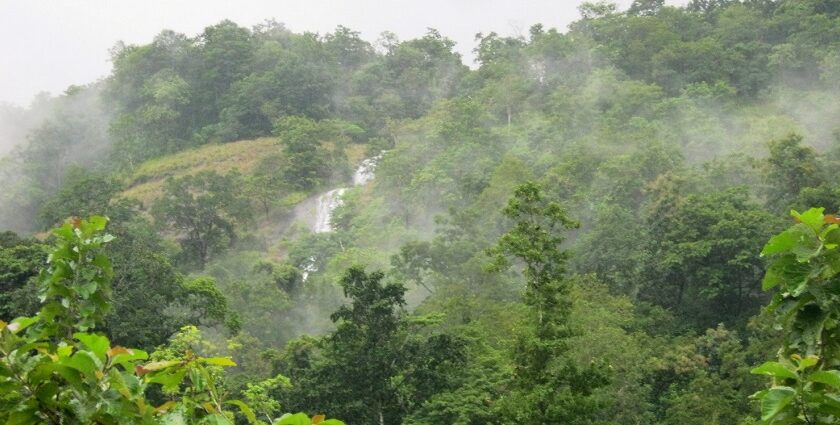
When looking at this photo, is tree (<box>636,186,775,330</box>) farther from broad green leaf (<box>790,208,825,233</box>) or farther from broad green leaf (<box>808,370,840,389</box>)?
broad green leaf (<box>808,370,840,389</box>)

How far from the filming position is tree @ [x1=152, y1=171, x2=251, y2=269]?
36938mm

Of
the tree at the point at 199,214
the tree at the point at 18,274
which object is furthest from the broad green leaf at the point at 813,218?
the tree at the point at 199,214

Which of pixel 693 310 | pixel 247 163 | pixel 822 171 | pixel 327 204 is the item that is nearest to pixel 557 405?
pixel 693 310

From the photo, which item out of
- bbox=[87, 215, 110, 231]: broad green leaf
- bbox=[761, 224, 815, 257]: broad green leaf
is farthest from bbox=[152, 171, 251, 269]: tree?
bbox=[761, 224, 815, 257]: broad green leaf

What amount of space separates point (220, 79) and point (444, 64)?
1359cm

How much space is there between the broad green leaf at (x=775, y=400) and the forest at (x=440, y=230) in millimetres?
20

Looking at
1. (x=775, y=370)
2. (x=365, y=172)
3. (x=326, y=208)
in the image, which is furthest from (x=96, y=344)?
(x=365, y=172)

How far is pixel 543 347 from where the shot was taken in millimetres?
14312

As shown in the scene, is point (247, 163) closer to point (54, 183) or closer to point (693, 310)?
point (54, 183)

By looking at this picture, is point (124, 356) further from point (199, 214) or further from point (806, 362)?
point (199, 214)

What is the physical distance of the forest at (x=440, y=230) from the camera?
14.5ft

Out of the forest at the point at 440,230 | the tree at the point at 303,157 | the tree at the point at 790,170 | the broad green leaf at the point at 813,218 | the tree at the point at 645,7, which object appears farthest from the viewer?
the tree at the point at 645,7

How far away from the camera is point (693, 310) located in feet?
89.1

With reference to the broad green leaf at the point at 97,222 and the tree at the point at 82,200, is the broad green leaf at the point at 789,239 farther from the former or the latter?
the tree at the point at 82,200
